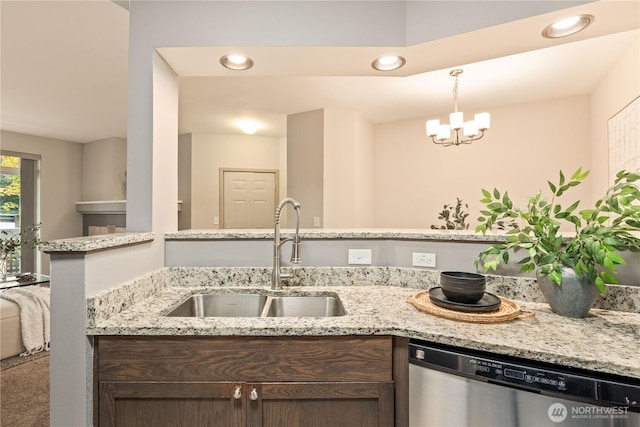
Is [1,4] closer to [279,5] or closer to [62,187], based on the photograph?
[279,5]

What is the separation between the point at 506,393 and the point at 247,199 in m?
4.66

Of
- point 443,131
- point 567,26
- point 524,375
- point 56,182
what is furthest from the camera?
point 56,182

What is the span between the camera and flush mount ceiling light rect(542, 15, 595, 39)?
1.30 meters

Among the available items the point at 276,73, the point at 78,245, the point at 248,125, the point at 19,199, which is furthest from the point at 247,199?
the point at 78,245

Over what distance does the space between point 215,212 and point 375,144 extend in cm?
271

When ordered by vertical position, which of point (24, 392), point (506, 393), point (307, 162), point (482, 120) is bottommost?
point (24, 392)

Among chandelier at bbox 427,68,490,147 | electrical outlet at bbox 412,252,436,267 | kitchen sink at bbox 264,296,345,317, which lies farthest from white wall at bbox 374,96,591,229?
kitchen sink at bbox 264,296,345,317

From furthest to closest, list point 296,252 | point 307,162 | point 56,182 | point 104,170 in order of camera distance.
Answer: point 104,170 < point 56,182 < point 307,162 < point 296,252

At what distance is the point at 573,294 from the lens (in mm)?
1163

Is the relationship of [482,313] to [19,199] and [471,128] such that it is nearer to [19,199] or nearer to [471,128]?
[471,128]

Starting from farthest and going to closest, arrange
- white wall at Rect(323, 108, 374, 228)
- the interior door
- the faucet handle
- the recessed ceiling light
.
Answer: the interior door → white wall at Rect(323, 108, 374, 228) → the recessed ceiling light → the faucet handle

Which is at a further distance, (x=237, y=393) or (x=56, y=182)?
(x=56, y=182)

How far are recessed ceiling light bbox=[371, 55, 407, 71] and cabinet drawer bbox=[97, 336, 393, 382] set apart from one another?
1329 mm

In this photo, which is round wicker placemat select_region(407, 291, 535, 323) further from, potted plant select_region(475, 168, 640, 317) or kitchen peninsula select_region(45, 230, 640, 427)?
potted plant select_region(475, 168, 640, 317)
